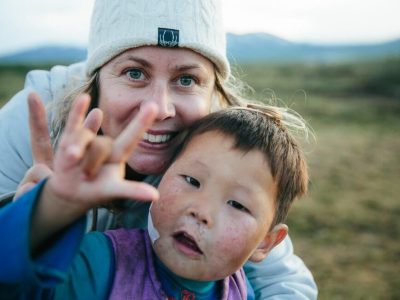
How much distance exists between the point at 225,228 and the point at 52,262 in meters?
0.65

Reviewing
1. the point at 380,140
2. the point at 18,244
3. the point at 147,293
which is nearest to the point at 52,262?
the point at 18,244

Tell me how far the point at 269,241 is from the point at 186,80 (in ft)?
2.61

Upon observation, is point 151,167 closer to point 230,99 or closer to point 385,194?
point 230,99

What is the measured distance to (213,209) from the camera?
1.82 m

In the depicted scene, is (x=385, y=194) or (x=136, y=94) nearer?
(x=136, y=94)

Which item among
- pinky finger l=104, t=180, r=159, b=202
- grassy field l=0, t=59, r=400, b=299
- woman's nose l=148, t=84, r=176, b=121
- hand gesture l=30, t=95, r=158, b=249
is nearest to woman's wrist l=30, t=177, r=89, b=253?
hand gesture l=30, t=95, r=158, b=249

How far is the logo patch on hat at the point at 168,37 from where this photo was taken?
7.58 ft

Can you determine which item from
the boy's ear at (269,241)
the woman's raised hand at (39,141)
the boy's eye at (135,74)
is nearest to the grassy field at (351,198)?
the boy's eye at (135,74)

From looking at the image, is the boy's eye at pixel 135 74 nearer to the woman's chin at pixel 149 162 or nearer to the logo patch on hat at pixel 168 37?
the logo patch on hat at pixel 168 37

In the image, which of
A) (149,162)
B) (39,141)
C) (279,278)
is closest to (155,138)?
(149,162)

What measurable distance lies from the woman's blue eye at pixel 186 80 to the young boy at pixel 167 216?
0.24 m

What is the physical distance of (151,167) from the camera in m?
2.41

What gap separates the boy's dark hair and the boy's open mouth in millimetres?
384

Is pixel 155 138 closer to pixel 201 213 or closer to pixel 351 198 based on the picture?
A: pixel 201 213
